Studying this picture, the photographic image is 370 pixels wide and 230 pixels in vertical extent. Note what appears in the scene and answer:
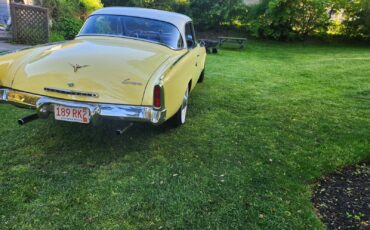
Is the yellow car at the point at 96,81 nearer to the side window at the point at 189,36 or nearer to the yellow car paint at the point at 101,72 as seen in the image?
the yellow car paint at the point at 101,72

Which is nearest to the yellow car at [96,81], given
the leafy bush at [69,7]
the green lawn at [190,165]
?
the green lawn at [190,165]

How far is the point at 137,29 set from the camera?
15.5 ft

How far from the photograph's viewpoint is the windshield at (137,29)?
4688 millimetres

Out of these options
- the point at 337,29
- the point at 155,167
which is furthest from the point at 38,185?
the point at 337,29

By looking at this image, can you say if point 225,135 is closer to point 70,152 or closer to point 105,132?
point 105,132

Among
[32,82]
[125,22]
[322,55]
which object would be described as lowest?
[322,55]

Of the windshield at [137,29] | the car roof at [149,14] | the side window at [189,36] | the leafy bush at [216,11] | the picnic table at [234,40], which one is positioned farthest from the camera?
the leafy bush at [216,11]

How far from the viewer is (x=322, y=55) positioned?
13086 millimetres

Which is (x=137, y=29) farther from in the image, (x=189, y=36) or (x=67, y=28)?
(x=67, y=28)

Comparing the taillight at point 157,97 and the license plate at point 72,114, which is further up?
the taillight at point 157,97

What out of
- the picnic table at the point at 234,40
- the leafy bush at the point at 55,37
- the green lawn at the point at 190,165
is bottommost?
the picnic table at the point at 234,40

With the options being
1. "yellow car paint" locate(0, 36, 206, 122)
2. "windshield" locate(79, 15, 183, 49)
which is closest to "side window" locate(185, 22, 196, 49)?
"windshield" locate(79, 15, 183, 49)

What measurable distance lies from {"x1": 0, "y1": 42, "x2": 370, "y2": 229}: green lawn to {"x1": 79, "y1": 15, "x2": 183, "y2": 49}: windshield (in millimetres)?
1166

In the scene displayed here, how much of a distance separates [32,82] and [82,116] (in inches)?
27.5
